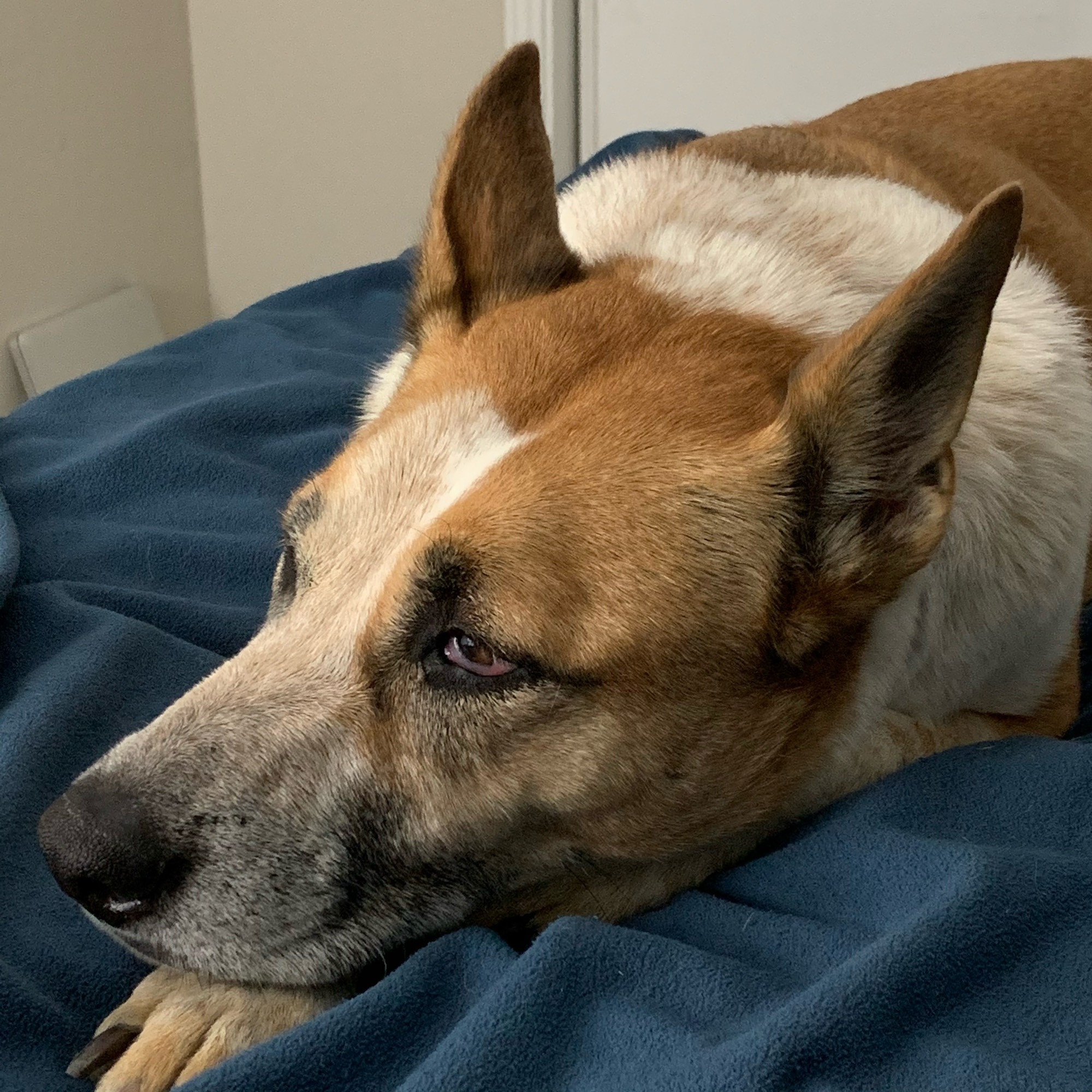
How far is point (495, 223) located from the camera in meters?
1.55

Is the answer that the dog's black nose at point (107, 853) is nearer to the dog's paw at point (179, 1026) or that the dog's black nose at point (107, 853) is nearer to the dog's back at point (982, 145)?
the dog's paw at point (179, 1026)

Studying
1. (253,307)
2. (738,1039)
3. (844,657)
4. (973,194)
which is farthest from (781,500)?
(253,307)

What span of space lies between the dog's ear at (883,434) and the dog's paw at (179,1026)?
2.13 ft

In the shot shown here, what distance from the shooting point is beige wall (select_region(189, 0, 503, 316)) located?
4.24m

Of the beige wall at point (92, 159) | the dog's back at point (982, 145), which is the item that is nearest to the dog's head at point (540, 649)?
the dog's back at point (982, 145)

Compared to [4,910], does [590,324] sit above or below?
above

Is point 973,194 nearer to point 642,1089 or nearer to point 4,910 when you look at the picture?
point 642,1089

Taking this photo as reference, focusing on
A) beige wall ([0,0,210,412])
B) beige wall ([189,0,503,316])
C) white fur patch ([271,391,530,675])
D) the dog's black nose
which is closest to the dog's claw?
the dog's black nose

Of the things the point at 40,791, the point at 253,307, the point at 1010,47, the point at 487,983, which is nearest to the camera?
the point at 487,983

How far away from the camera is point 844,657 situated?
138 cm

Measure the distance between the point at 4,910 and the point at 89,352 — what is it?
10.5 ft

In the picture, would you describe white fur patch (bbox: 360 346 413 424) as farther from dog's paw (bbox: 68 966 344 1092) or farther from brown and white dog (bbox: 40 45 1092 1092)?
dog's paw (bbox: 68 966 344 1092)

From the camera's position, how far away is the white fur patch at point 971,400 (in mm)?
1466

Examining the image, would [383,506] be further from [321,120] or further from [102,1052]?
[321,120]
